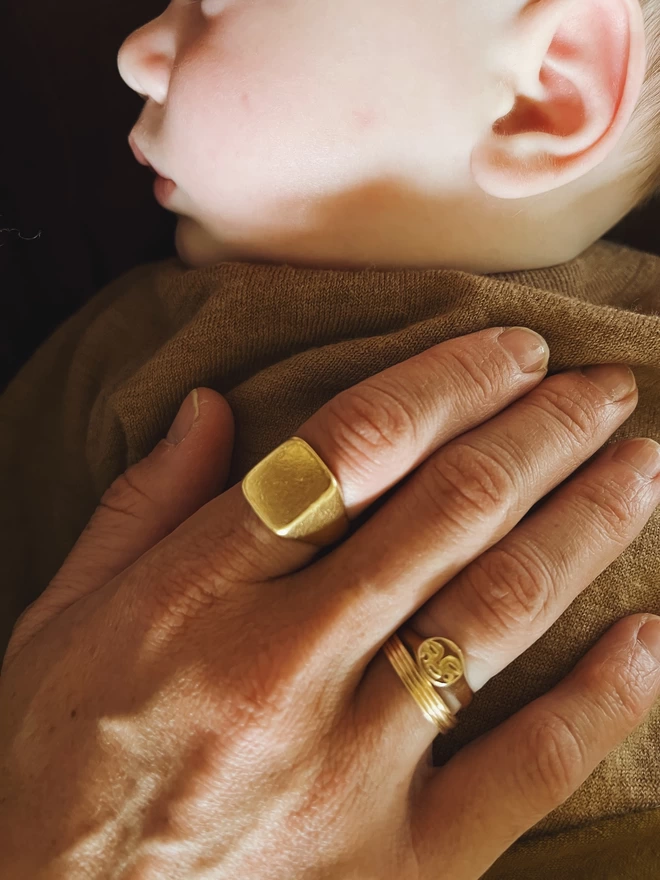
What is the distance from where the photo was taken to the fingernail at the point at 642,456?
77cm

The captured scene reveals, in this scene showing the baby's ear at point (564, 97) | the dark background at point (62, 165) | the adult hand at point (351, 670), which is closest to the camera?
the adult hand at point (351, 670)

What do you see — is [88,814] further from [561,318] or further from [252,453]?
[561,318]

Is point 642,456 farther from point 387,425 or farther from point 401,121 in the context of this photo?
point 401,121

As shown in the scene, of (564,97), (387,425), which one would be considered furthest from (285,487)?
(564,97)

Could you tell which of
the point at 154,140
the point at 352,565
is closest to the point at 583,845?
the point at 352,565

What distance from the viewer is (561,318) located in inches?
29.8

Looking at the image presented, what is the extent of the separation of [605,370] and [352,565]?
38 cm

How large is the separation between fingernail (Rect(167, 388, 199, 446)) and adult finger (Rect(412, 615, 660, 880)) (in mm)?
478

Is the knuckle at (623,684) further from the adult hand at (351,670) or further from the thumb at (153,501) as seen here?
the thumb at (153,501)

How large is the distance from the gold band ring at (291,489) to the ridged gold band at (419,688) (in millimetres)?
160

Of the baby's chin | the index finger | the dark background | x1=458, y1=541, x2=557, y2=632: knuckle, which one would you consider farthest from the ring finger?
the dark background

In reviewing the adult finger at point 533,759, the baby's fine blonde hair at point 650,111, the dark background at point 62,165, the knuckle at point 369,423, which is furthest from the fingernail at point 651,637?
the dark background at point 62,165

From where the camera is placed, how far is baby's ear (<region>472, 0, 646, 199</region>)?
0.76m

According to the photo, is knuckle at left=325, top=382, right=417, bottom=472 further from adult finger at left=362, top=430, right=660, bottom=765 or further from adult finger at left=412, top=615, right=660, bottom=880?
adult finger at left=412, top=615, right=660, bottom=880
